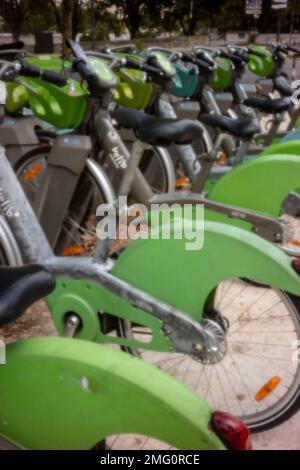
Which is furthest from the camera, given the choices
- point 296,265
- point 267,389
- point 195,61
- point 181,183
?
point 195,61

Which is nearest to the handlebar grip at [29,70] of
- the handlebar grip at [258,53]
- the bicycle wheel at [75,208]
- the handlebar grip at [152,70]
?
the bicycle wheel at [75,208]

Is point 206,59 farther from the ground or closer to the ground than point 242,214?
farther from the ground

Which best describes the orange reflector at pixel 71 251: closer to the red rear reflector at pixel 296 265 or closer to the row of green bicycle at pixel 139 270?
the row of green bicycle at pixel 139 270

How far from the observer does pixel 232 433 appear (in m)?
1.31

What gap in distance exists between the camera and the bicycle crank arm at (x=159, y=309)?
223 cm

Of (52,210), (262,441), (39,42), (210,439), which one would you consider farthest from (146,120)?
(39,42)

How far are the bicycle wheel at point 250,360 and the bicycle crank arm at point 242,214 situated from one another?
11.3 inches

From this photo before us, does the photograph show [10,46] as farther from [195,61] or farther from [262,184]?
[195,61]

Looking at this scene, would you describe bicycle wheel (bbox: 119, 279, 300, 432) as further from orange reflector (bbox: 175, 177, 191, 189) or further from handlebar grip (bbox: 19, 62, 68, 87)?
orange reflector (bbox: 175, 177, 191, 189)

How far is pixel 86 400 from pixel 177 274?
0.93 m

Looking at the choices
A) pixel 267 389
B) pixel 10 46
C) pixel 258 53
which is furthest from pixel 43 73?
pixel 258 53

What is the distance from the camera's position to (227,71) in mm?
5906
